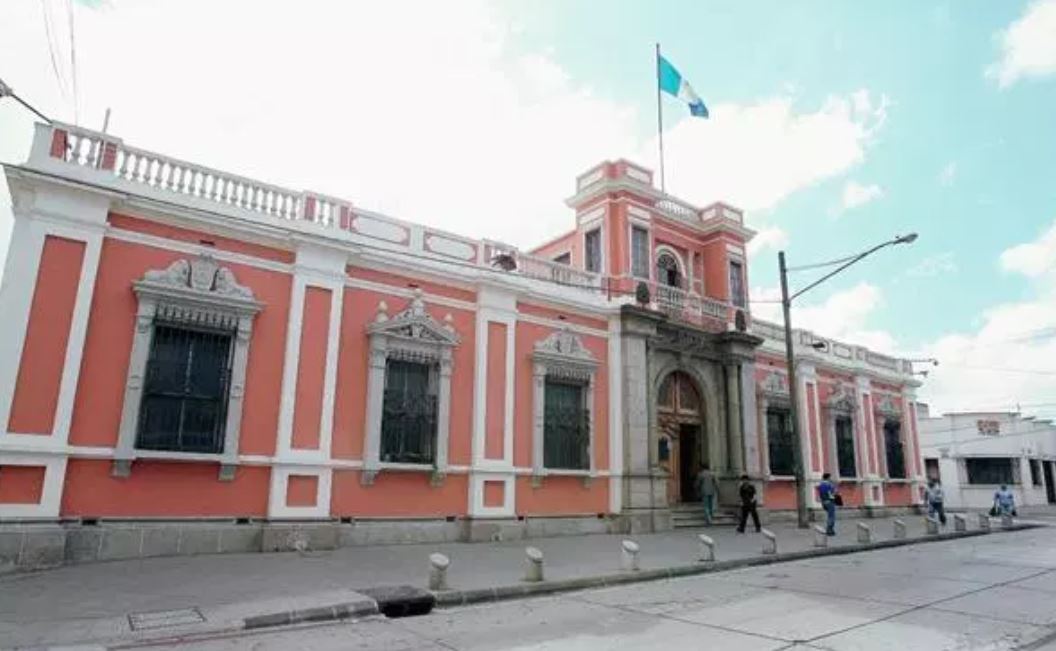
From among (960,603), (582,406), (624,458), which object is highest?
(582,406)

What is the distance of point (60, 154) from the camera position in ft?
35.5

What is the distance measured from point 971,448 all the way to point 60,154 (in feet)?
152

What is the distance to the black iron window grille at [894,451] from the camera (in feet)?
87.3

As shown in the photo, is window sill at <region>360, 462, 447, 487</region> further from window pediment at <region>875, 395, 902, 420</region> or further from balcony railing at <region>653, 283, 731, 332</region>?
window pediment at <region>875, 395, 902, 420</region>

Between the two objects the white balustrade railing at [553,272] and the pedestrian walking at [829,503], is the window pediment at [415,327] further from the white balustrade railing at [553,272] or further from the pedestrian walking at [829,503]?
the pedestrian walking at [829,503]

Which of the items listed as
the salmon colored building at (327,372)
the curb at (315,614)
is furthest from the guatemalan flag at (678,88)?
the curb at (315,614)

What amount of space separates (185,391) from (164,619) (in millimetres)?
5505

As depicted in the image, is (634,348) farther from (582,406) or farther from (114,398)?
(114,398)

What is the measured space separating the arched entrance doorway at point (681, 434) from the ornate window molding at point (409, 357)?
24.2ft

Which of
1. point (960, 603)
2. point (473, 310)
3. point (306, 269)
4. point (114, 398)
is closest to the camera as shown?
point (960, 603)

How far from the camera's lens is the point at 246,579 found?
8859mm

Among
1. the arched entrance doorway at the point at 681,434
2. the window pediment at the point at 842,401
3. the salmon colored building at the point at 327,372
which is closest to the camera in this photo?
the salmon colored building at the point at 327,372

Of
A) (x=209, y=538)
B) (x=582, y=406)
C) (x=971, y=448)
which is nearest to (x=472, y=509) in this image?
(x=582, y=406)

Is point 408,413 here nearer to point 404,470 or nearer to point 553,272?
point 404,470
